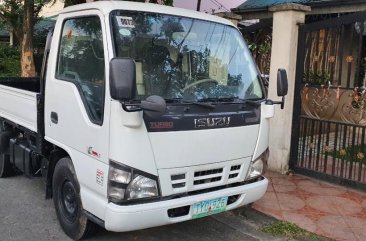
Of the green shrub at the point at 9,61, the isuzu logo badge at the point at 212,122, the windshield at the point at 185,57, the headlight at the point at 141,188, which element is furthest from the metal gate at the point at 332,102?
the green shrub at the point at 9,61

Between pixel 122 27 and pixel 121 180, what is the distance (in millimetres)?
1253

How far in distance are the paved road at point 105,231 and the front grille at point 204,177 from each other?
78 cm

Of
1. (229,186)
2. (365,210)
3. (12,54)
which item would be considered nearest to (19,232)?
(229,186)

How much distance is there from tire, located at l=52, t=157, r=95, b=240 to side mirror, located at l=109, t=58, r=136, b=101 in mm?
1168

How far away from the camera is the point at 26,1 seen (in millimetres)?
9906

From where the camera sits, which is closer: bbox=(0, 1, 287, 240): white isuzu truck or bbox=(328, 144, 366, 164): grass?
bbox=(0, 1, 287, 240): white isuzu truck

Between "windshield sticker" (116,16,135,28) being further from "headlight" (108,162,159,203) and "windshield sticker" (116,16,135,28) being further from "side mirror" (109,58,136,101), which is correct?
"headlight" (108,162,159,203)

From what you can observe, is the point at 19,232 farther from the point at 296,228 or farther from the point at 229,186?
the point at 296,228

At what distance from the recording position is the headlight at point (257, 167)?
407 centimetres

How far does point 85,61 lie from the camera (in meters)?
3.97

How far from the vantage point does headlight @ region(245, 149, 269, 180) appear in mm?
4066

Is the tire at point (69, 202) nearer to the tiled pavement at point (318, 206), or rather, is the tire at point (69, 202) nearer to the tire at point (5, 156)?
the tire at point (5, 156)

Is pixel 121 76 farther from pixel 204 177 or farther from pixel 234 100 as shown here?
pixel 234 100

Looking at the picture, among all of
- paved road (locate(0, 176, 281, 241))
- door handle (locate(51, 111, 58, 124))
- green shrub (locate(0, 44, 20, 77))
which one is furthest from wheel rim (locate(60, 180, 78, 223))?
green shrub (locate(0, 44, 20, 77))
